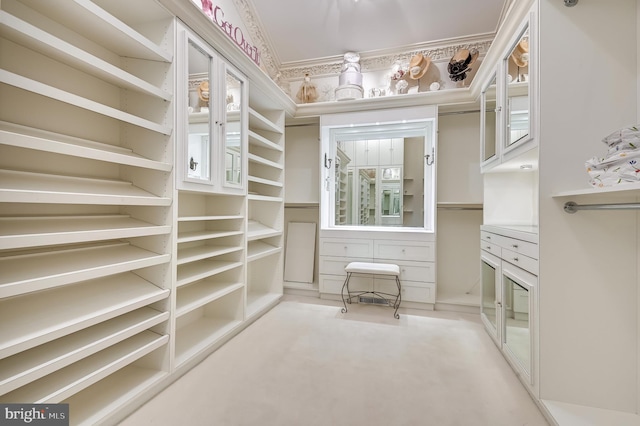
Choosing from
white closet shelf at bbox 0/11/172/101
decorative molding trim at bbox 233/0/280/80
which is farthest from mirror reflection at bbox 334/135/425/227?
white closet shelf at bbox 0/11/172/101

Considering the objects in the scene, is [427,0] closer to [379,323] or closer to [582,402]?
[379,323]

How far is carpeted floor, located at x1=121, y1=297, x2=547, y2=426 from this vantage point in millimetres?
1471

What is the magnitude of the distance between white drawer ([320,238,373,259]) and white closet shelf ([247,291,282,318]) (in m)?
Result: 0.75

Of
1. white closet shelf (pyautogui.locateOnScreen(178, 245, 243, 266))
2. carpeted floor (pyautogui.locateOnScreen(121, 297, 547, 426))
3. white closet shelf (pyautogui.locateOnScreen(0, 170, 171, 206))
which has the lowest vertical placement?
carpeted floor (pyautogui.locateOnScreen(121, 297, 547, 426))

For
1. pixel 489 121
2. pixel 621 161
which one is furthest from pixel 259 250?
pixel 621 161

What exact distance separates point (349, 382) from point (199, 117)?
2036 millimetres

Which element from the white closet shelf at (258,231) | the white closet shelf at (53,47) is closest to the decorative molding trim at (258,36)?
the white closet shelf at (258,231)

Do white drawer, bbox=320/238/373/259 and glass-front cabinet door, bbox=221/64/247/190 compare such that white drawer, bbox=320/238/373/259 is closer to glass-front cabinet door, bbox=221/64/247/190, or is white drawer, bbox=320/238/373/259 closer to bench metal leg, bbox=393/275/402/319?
bench metal leg, bbox=393/275/402/319

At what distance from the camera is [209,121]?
2.08 m

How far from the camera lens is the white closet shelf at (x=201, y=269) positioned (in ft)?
6.43

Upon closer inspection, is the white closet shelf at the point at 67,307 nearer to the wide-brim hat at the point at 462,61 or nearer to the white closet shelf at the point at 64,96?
the white closet shelf at the point at 64,96

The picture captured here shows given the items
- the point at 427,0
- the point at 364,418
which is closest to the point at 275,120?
the point at 427,0

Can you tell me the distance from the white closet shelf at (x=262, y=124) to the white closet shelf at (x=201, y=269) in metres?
1.43

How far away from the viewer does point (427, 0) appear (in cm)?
290
